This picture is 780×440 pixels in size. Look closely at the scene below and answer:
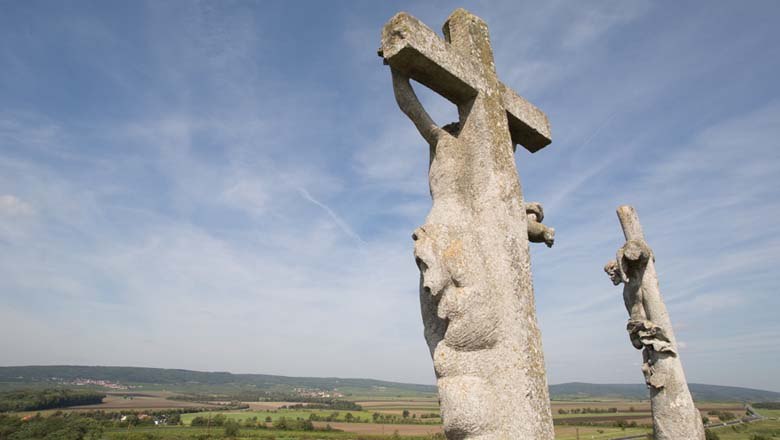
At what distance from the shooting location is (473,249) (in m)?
3.71

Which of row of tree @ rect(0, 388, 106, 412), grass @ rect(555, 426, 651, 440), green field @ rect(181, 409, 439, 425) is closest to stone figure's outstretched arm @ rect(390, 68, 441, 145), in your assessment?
grass @ rect(555, 426, 651, 440)

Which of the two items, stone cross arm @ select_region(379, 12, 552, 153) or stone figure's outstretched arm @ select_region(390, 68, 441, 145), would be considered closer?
stone cross arm @ select_region(379, 12, 552, 153)

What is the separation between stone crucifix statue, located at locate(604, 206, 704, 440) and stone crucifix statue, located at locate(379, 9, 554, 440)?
3024 millimetres

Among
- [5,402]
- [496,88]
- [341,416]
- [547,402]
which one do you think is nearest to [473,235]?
[547,402]

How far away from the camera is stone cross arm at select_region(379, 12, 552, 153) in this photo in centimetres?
378

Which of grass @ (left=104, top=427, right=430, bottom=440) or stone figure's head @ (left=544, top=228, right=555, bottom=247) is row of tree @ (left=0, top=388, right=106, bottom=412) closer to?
grass @ (left=104, top=427, right=430, bottom=440)

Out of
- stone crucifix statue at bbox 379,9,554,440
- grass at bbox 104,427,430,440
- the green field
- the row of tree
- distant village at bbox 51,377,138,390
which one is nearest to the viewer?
stone crucifix statue at bbox 379,9,554,440

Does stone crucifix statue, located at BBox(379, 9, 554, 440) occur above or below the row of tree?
above

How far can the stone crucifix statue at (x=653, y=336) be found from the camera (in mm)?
6094

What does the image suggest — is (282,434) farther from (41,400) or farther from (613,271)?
(613,271)

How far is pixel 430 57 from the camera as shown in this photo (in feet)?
12.9

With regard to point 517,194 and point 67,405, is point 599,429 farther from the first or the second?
point 67,405

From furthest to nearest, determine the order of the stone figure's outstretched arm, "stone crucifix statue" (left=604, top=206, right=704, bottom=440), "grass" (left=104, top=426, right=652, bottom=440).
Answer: "grass" (left=104, top=426, right=652, bottom=440), "stone crucifix statue" (left=604, top=206, right=704, bottom=440), the stone figure's outstretched arm

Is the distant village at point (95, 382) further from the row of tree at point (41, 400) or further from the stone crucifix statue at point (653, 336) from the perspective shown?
the stone crucifix statue at point (653, 336)
